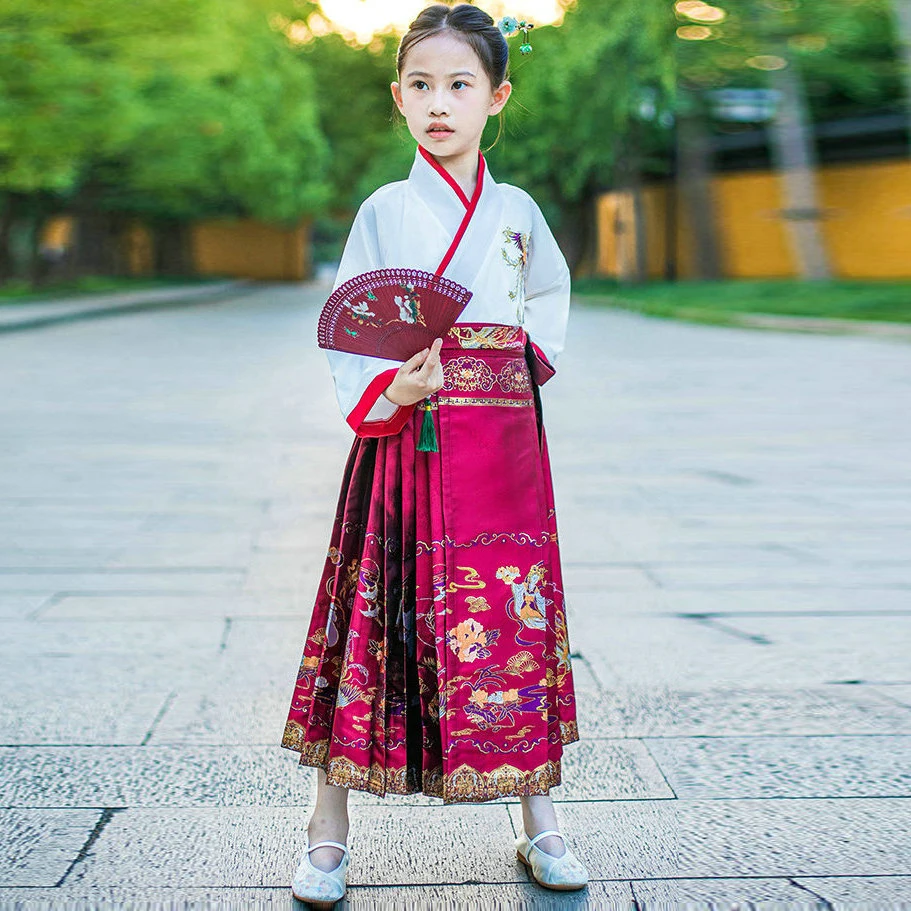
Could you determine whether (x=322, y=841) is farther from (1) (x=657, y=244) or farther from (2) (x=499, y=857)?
(1) (x=657, y=244)

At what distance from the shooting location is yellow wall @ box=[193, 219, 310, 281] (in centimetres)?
5322

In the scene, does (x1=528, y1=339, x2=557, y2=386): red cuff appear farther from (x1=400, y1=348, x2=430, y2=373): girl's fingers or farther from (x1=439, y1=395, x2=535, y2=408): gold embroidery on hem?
(x1=400, y1=348, x2=430, y2=373): girl's fingers

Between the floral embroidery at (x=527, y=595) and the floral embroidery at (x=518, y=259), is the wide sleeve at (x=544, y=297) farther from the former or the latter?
the floral embroidery at (x=527, y=595)

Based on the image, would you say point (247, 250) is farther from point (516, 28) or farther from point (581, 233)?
point (516, 28)

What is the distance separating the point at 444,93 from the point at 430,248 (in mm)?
291

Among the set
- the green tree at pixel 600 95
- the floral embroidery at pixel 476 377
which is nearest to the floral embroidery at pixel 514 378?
the floral embroidery at pixel 476 377

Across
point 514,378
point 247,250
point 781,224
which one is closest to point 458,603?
point 514,378

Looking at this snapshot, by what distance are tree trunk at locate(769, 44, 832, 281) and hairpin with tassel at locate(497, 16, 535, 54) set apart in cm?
2083

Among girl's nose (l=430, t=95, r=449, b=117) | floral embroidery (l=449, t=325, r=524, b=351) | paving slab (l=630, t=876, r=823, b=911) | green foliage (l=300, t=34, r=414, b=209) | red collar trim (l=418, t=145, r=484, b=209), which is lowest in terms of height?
paving slab (l=630, t=876, r=823, b=911)

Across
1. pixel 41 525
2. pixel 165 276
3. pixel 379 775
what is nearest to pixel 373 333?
pixel 379 775

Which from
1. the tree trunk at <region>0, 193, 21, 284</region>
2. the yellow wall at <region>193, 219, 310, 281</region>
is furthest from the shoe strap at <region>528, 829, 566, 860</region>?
the yellow wall at <region>193, 219, 310, 281</region>

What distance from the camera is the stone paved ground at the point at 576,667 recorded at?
2422 millimetres

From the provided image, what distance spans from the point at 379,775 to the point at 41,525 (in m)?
3.60

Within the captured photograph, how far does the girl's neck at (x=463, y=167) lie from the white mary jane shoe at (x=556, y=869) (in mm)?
1230
